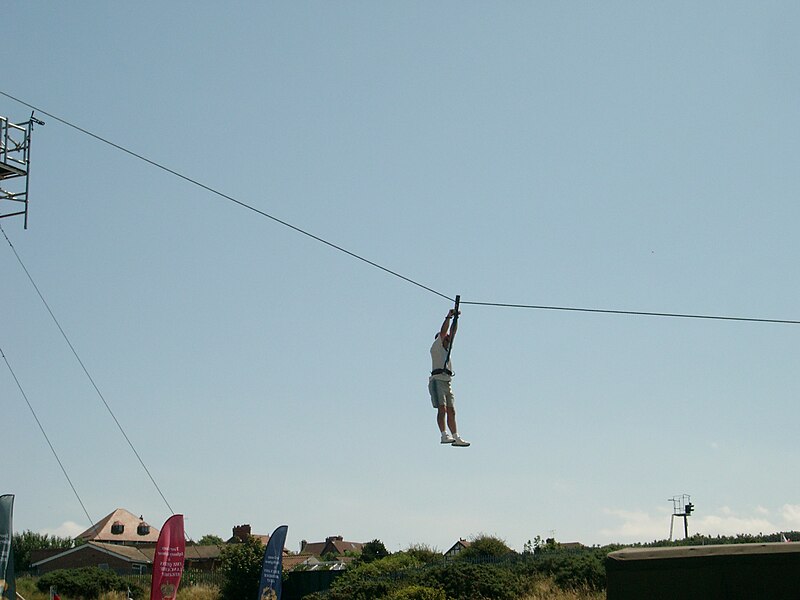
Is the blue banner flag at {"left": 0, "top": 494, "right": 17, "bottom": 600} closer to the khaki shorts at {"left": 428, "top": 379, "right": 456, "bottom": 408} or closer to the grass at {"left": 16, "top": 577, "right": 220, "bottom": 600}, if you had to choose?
the khaki shorts at {"left": 428, "top": 379, "right": 456, "bottom": 408}

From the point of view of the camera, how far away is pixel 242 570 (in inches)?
1521

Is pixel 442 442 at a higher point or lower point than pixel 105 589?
higher

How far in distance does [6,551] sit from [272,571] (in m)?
6.92

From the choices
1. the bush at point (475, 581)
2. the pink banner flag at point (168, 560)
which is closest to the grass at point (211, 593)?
the bush at point (475, 581)

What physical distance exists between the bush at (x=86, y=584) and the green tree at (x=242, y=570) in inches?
256

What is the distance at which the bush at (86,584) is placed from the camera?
4412 cm

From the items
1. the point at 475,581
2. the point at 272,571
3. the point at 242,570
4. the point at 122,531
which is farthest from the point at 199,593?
the point at 122,531

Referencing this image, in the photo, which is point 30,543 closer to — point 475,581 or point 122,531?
point 122,531

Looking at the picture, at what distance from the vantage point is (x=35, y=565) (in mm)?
73562

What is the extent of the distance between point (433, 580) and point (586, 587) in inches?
182

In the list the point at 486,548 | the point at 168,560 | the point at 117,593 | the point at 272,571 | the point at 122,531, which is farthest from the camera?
the point at 122,531

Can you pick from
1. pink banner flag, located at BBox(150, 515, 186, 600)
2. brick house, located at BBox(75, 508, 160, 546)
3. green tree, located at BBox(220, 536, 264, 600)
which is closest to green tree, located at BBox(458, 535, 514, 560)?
green tree, located at BBox(220, 536, 264, 600)

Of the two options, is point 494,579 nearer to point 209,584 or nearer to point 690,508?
point 209,584

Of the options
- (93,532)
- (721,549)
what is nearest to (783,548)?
(721,549)
